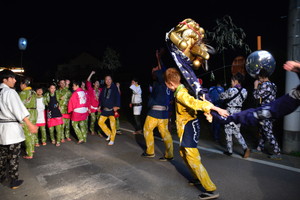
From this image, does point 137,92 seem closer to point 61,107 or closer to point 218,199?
point 61,107

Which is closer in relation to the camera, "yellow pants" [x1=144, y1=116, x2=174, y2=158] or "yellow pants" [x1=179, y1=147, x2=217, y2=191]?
"yellow pants" [x1=179, y1=147, x2=217, y2=191]

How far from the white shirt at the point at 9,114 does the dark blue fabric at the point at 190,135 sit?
255cm

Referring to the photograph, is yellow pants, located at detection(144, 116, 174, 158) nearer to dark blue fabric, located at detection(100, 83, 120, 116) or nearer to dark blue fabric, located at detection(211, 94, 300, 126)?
dark blue fabric, located at detection(100, 83, 120, 116)

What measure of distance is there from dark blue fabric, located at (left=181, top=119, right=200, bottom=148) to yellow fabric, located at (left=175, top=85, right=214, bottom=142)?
61mm

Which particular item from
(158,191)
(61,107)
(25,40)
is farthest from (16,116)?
(25,40)

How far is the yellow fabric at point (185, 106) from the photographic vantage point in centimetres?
281

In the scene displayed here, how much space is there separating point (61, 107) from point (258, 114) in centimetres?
574

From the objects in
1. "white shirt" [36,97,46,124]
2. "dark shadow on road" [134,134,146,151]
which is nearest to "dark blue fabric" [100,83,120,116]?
"dark shadow on road" [134,134,146,151]

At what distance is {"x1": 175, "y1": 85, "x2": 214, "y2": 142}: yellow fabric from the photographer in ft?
9.21

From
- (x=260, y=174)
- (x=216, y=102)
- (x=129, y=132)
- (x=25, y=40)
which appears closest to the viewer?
(x=260, y=174)

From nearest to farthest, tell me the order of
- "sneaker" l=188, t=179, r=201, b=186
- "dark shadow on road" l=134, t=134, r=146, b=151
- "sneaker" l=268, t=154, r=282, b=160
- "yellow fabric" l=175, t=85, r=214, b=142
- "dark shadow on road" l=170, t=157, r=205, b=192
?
"yellow fabric" l=175, t=85, r=214, b=142, "sneaker" l=188, t=179, r=201, b=186, "dark shadow on road" l=170, t=157, r=205, b=192, "sneaker" l=268, t=154, r=282, b=160, "dark shadow on road" l=134, t=134, r=146, b=151

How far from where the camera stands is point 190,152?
10.9ft

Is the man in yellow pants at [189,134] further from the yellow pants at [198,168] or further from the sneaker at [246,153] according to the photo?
the sneaker at [246,153]

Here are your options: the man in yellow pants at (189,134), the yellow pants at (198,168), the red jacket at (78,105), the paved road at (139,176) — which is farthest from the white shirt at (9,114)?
the red jacket at (78,105)
